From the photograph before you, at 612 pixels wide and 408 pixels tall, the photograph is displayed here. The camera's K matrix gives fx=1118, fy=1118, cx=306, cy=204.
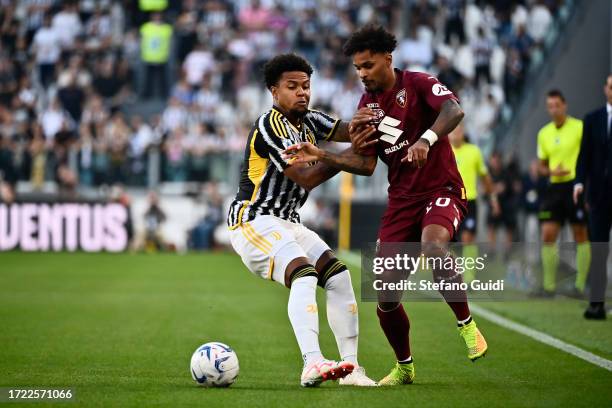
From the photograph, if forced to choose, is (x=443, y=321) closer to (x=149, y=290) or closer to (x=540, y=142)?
(x=540, y=142)

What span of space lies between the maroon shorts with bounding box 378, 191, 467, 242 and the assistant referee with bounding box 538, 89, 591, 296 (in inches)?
249

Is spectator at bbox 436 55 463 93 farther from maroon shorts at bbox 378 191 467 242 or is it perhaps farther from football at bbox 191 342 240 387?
football at bbox 191 342 240 387

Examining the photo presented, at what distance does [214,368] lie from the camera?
7.10 meters

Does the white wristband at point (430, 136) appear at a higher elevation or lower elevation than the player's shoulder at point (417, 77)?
lower

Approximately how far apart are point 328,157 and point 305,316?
3.30 feet

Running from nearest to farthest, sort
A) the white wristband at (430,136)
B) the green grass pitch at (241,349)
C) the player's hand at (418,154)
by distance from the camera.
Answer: the green grass pitch at (241,349) < the player's hand at (418,154) < the white wristband at (430,136)

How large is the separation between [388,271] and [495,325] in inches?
169

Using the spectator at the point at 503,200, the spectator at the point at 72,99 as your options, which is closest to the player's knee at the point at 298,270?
the spectator at the point at 503,200

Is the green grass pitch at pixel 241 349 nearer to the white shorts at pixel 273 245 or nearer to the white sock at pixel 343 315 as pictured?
the white sock at pixel 343 315

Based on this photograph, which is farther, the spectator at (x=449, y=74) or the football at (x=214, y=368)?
the spectator at (x=449, y=74)

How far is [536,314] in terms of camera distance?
12.4m

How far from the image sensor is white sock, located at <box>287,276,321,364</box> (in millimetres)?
6918

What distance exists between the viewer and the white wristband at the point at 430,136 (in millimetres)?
7012

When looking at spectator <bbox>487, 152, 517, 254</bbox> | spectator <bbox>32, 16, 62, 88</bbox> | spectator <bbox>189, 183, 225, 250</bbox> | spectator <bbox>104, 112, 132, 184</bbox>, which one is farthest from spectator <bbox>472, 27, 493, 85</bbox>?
spectator <bbox>32, 16, 62, 88</bbox>
